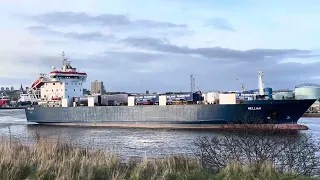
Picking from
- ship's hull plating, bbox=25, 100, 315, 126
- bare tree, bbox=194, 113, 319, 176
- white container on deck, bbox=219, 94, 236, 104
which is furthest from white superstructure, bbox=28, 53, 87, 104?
bare tree, bbox=194, 113, 319, 176

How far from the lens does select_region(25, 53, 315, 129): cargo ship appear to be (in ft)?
140

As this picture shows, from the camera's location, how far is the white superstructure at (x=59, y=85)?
66000 mm

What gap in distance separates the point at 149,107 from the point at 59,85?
2323cm

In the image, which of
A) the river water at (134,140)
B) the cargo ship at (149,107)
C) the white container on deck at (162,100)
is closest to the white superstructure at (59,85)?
the cargo ship at (149,107)

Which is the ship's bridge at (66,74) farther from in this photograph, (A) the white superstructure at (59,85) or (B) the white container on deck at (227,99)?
(B) the white container on deck at (227,99)

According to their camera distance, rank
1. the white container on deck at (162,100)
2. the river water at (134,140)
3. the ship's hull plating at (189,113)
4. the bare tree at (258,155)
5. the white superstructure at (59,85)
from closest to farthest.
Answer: the bare tree at (258,155), the river water at (134,140), the ship's hull plating at (189,113), the white container on deck at (162,100), the white superstructure at (59,85)

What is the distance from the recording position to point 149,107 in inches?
1961

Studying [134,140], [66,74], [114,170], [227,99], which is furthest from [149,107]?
[114,170]

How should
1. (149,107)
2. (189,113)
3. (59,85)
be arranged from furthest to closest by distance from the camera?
(59,85) → (149,107) → (189,113)

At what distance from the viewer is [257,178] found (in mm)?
8773

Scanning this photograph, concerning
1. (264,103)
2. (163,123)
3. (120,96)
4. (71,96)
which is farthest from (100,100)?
(264,103)

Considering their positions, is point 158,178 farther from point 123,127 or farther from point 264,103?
point 123,127

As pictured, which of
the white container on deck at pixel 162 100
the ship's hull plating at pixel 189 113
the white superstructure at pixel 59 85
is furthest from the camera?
the white superstructure at pixel 59 85

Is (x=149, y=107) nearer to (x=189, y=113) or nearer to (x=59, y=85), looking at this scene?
(x=189, y=113)
